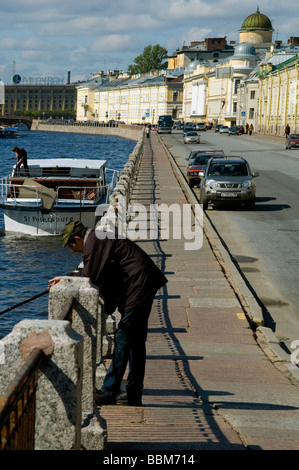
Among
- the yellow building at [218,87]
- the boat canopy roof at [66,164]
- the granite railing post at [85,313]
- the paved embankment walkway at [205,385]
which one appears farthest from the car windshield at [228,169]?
the yellow building at [218,87]

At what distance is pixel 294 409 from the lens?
7516 mm

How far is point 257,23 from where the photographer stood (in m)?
153

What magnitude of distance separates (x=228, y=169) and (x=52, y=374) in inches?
946

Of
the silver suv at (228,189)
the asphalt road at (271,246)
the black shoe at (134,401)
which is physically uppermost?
the silver suv at (228,189)

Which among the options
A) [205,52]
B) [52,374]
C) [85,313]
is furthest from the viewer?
[205,52]

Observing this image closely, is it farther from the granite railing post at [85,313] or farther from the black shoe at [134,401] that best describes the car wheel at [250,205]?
the granite railing post at [85,313]

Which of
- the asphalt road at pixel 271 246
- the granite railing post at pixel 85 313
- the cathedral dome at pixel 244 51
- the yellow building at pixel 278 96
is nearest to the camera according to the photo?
the granite railing post at pixel 85 313

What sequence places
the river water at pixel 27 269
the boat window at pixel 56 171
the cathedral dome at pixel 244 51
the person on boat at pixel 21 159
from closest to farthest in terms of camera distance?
the river water at pixel 27 269 < the person on boat at pixel 21 159 < the boat window at pixel 56 171 < the cathedral dome at pixel 244 51

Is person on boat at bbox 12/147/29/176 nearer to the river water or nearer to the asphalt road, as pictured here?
the river water

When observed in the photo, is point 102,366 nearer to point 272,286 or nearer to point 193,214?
point 272,286

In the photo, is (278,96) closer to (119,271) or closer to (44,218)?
(44,218)

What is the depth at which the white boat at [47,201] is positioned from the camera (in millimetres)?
28406

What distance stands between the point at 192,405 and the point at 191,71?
16110 centimetres

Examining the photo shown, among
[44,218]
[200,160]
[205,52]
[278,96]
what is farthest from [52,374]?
[205,52]
